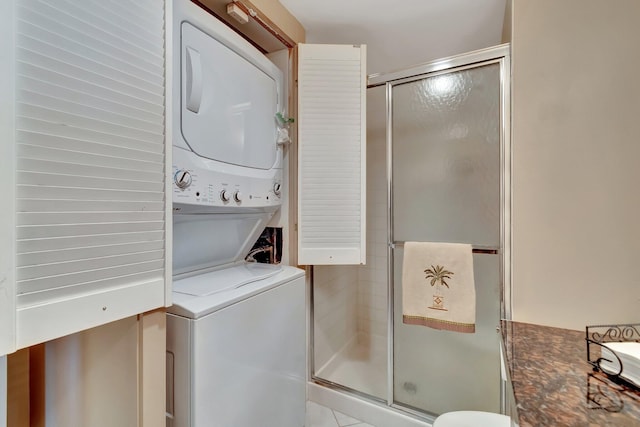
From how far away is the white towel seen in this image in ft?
5.12

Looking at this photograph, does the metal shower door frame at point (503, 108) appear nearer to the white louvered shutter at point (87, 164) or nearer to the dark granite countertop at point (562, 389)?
the dark granite countertop at point (562, 389)

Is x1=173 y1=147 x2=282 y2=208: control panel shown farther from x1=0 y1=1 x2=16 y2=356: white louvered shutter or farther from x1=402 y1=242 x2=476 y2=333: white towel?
x1=402 y1=242 x2=476 y2=333: white towel

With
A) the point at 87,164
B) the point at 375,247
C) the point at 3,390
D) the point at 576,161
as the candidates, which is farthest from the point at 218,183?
the point at 375,247

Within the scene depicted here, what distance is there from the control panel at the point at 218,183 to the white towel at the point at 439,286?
915 millimetres

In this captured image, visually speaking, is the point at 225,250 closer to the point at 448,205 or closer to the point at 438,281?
the point at 438,281

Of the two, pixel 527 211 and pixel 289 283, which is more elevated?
pixel 527 211

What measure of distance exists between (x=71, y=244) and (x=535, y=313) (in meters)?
1.77

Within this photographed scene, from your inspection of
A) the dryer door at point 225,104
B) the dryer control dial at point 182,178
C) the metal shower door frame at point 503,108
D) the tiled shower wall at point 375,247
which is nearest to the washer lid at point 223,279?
the dryer control dial at point 182,178

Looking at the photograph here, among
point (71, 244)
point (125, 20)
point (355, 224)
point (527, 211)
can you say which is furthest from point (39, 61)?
point (527, 211)

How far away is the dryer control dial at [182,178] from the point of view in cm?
115

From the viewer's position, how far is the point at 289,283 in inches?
60.7

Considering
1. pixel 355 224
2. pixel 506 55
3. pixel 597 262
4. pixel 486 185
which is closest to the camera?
pixel 597 262

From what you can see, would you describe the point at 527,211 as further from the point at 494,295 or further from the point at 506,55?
the point at 506,55

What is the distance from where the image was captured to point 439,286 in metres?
1.62
